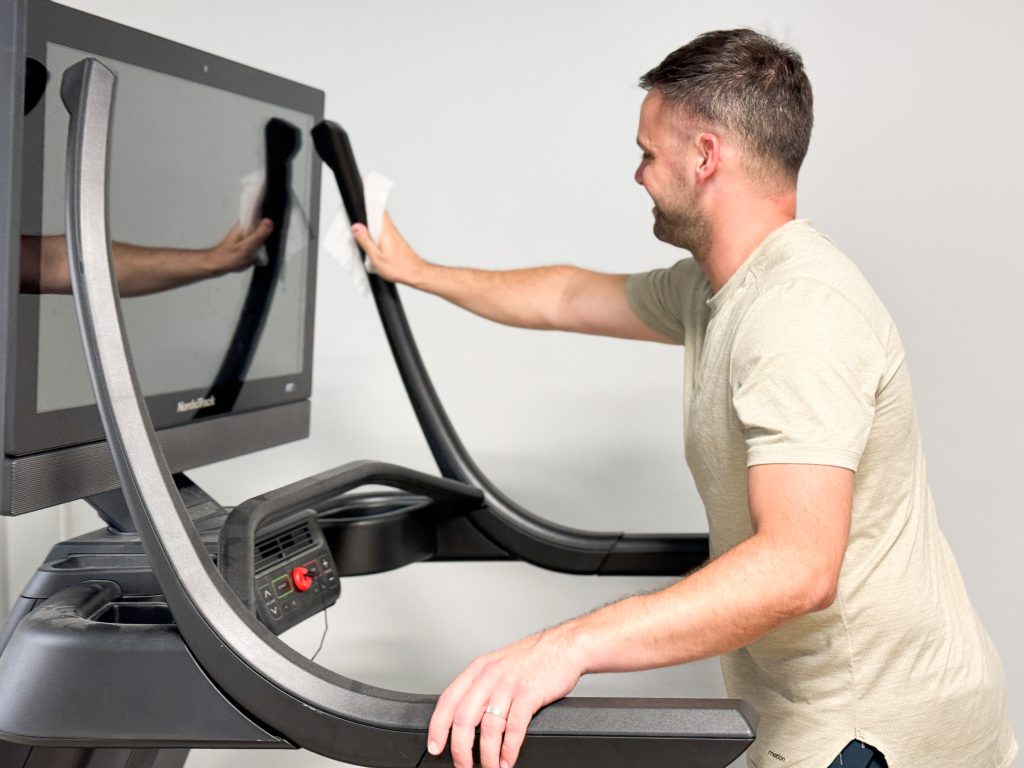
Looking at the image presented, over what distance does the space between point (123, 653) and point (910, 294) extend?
83.4 inches

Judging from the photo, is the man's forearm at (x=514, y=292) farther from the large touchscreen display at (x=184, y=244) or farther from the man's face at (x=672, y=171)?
the man's face at (x=672, y=171)

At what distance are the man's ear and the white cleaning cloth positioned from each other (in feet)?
2.03

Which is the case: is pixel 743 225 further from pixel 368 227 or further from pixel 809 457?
pixel 368 227

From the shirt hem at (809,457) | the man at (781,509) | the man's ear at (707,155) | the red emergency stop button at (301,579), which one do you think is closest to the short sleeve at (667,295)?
the man at (781,509)

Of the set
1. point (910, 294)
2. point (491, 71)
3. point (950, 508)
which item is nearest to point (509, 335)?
point (491, 71)

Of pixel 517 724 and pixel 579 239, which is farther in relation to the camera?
pixel 579 239

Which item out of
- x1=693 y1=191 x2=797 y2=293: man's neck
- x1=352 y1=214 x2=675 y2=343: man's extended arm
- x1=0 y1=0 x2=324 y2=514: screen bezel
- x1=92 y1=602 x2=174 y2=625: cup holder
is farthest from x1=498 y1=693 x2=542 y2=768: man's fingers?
x1=352 y1=214 x2=675 y2=343: man's extended arm

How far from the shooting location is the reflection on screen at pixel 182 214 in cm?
127

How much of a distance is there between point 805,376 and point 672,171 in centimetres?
51

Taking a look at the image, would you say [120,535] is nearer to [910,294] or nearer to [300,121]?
[300,121]

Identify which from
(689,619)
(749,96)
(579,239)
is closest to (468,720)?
(689,619)

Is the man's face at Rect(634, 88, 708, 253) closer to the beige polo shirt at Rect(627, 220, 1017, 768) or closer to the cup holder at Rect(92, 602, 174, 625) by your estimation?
the beige polo shirt at Rect(627, 220, 1017, 768)

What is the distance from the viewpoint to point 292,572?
58.2 inches

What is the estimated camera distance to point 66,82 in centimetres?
116
